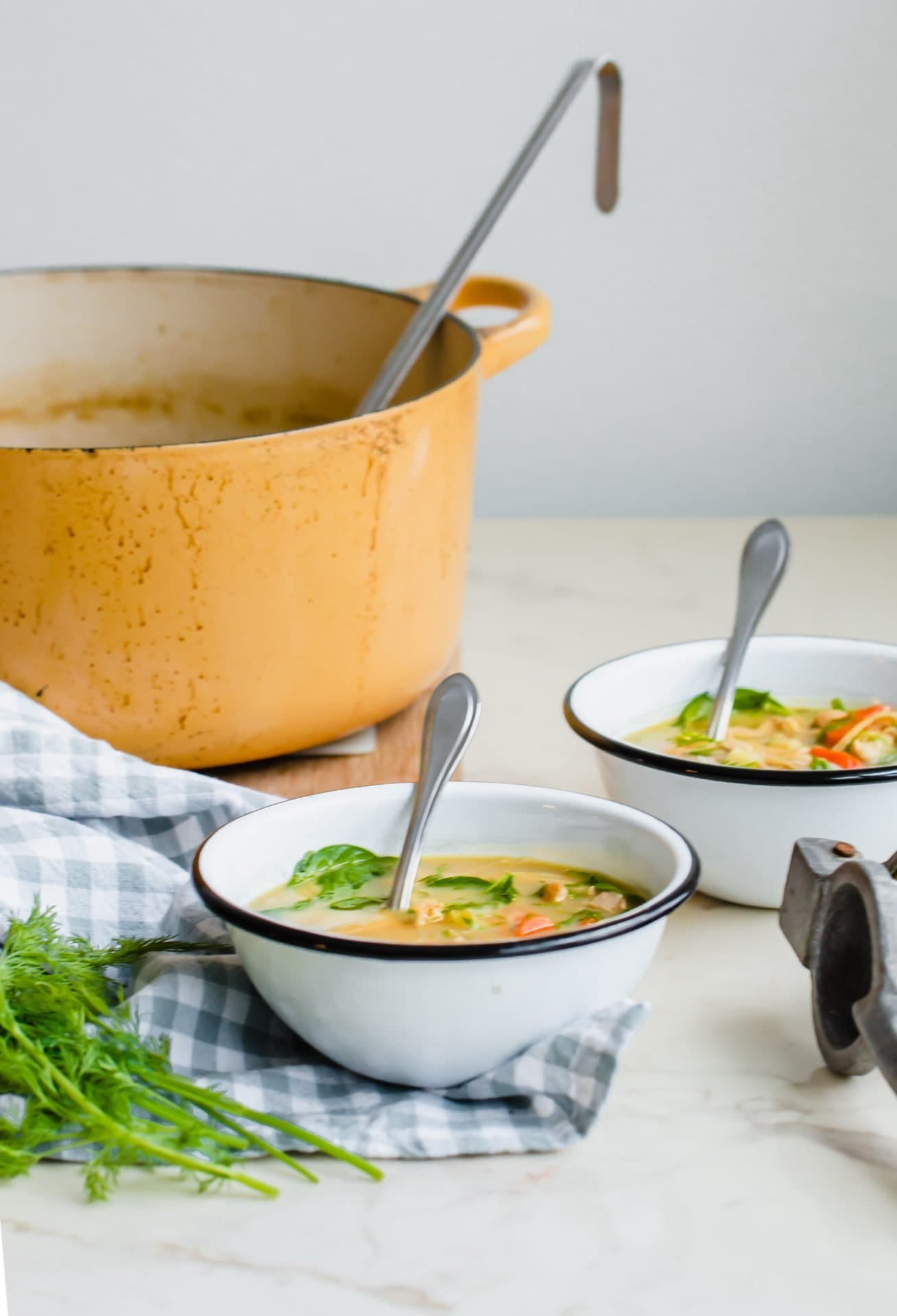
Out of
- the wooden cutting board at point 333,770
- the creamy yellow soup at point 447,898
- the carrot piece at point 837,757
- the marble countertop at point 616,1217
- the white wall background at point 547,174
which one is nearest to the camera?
the marble countertop at point 616,1217

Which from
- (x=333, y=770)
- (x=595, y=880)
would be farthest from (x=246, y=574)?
(x=595, y=880)

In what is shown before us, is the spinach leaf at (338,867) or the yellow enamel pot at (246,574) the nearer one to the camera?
the spinach leaf at (338,867)

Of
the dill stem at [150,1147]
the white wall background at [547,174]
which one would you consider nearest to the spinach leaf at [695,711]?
the dill stem at [150,1147]

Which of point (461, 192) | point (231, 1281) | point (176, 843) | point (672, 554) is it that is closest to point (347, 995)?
point (231, 1281)

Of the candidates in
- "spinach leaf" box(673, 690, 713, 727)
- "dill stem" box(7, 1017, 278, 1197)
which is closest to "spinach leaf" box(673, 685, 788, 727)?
"spinach leaf" box(673, 690, 713, 727)

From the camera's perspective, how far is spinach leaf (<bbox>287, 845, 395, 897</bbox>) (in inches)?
24.6

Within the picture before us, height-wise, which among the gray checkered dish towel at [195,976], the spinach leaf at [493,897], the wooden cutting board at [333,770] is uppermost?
the spinach leaf at [493,897]

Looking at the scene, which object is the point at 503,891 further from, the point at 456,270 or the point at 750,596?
the point at 456,270

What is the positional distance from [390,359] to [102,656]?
0.28 metres

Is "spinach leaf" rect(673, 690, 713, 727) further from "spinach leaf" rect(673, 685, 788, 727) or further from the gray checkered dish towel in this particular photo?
the gray checkered dish towel

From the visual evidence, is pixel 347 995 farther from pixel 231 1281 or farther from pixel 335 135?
pixel 335 135

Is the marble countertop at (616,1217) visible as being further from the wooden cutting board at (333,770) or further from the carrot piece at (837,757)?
the wooden cutting board at (333,770)

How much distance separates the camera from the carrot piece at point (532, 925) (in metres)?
0.57

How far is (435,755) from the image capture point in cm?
65
